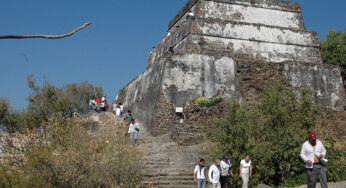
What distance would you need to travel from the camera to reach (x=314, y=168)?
19.3 ft

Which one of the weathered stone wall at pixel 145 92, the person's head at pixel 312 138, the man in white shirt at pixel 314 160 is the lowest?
the man in white shirt at pixel 314 160

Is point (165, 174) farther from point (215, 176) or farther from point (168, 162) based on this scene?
point (215, 176)

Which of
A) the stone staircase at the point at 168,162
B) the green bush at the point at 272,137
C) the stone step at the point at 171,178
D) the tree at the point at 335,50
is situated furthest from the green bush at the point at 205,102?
the tree at the point at 335,50

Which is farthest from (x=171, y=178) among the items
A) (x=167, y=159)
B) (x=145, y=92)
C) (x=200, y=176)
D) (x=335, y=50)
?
(x=335, y=50)

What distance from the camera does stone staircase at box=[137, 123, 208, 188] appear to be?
9383 millimetres

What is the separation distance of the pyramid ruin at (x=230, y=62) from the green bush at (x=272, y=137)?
4724 millimetres

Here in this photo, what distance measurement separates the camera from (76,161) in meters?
7.97

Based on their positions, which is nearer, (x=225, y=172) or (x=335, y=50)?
(x=225, y=172)

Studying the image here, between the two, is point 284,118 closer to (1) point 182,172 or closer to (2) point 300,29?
(1) point 182,172

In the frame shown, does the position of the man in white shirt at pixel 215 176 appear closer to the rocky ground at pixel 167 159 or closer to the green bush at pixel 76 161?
the rocky ground at pixel 167 159

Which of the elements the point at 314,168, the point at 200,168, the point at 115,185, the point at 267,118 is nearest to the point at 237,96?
the point at 267,118

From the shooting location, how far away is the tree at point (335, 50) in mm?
22891

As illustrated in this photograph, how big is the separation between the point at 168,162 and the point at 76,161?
3319 millimetres

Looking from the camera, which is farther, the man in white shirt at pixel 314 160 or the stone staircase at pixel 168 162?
the stone staircase at pixel 168 162
